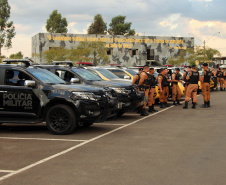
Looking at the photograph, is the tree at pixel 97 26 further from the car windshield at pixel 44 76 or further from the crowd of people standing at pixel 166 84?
the car windshield at pixel 44 76

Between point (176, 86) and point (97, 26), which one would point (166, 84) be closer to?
point (176, 86)

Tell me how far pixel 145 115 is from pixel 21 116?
548 cm

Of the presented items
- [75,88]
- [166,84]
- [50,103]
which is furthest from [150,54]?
[50,103]

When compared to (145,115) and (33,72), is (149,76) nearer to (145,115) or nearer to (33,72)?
(145,115)

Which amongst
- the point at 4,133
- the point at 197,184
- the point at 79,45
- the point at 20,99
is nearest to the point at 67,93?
the point at 20,99

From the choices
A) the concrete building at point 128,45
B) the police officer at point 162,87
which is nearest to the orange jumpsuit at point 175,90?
the police officer at point 162,87

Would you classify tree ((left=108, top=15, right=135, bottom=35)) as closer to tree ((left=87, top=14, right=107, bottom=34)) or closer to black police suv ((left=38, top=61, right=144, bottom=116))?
tree ((left=87, top=14, right=107, bottom=34))

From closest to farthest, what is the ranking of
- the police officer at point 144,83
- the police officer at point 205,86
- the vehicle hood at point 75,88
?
the vehicle hood at point 75,88
the police officer at point 144,83
the police officer at point 205,86

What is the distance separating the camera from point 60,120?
30.3 ft

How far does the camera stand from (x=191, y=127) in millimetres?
10531

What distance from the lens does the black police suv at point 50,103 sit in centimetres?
912

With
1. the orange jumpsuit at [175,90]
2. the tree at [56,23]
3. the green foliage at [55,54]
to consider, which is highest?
the tree at [56,23]

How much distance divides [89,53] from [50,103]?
4907 centimetres

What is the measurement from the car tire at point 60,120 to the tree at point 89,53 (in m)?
46.8
